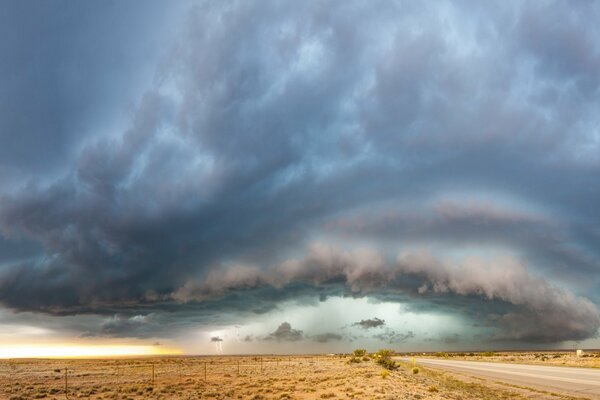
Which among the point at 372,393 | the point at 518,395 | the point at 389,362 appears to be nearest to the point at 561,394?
the point at 518,395

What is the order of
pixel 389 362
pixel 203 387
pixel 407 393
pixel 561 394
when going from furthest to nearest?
pixel 389 362 < pixel 203 387 < pixel 407 393 < pixel 561 394

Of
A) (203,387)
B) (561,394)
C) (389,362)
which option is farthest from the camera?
(389,362)

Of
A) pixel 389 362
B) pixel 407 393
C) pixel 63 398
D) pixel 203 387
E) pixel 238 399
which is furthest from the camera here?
pixel 389 362

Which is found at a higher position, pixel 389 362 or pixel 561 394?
pixel 561 394

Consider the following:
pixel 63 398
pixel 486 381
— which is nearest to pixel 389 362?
pixel 486 381

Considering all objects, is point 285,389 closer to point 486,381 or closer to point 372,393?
point 372,393

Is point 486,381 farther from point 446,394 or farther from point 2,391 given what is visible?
point 2,391

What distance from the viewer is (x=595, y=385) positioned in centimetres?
3338

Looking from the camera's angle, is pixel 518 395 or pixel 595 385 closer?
pixel 518 395

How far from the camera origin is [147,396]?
4088cm

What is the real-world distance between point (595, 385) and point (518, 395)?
7722 millimetres

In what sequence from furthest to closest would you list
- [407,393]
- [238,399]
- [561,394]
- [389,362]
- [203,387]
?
1. [389,362]
2. [203,387]
3. [238,399]
4. [407,393]
5. [561,394]

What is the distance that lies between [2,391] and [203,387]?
20.8 m

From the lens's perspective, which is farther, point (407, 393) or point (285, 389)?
point (285, 389)
